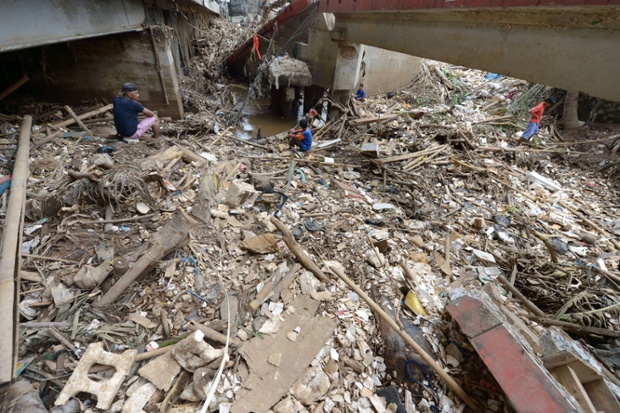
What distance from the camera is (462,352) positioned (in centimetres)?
287

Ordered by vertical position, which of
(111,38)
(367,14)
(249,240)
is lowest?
(249,240)

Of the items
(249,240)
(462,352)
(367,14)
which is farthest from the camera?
(367,14)

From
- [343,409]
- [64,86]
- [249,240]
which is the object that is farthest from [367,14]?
[64,86]

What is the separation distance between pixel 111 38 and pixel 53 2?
12.0ft

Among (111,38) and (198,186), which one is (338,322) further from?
(111,38)

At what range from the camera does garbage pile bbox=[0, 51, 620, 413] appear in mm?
2477

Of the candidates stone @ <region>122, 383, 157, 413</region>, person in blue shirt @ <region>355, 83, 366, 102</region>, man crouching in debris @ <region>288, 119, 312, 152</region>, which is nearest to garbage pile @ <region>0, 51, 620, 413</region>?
stone @ <region>122, 383, 157, 413</region>

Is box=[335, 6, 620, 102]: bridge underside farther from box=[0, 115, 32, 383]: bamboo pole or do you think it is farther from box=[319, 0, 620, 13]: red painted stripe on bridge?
box=[0, 115, 32, 383]: bamboo pole

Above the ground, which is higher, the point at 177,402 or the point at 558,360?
the point at 558,360

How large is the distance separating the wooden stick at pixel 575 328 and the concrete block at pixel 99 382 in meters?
4.75

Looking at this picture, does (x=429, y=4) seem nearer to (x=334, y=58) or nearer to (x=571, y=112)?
(x=334, y=58)

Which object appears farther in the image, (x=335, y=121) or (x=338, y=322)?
(x=335, y=121)

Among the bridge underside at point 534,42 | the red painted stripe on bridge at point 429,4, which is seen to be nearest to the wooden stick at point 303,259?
the bridge underside at point 534,42

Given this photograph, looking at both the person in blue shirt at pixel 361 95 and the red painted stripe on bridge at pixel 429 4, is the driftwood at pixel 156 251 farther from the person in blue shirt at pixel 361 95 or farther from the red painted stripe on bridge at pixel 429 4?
the person in blue shirt at pixel 361 95
